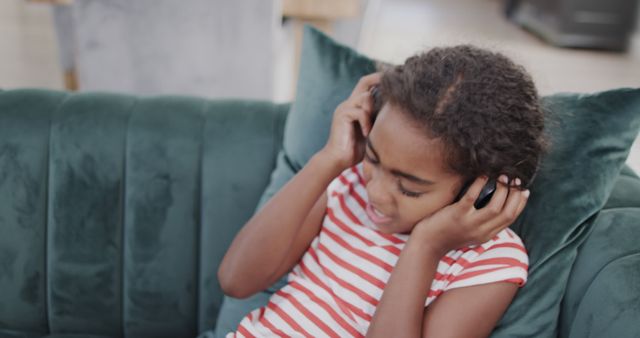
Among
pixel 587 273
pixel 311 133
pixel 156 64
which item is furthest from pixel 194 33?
pixel 587 273

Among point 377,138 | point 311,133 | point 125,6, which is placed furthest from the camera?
point 125,6

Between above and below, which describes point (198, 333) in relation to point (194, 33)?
below

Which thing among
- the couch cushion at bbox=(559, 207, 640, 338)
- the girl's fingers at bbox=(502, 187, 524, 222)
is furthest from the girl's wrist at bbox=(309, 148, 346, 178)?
the couch cushion at bbox=(559, 207, 640, 338)

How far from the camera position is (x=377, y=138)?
959mm

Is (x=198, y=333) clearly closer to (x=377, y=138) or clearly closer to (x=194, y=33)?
(x=377, y=138)

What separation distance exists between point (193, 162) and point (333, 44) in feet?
1.25

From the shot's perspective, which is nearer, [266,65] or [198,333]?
[198,333]

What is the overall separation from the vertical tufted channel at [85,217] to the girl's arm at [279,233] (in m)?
0.34

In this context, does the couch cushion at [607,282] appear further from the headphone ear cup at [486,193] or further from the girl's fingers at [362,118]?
the girl's fingers at [362,118]

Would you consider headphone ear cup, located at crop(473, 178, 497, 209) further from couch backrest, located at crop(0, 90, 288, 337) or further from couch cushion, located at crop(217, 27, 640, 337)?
couch backrest, located at crop(0, 90, 288, 337)

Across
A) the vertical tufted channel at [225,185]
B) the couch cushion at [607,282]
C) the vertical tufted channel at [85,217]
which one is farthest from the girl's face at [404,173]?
the vertical tufted channel at [85,217]

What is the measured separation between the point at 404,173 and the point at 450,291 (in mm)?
186

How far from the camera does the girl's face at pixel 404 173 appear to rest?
92 cm

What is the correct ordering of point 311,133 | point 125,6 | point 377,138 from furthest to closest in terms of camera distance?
point 125,6 < point 311,133 < point 377,138
